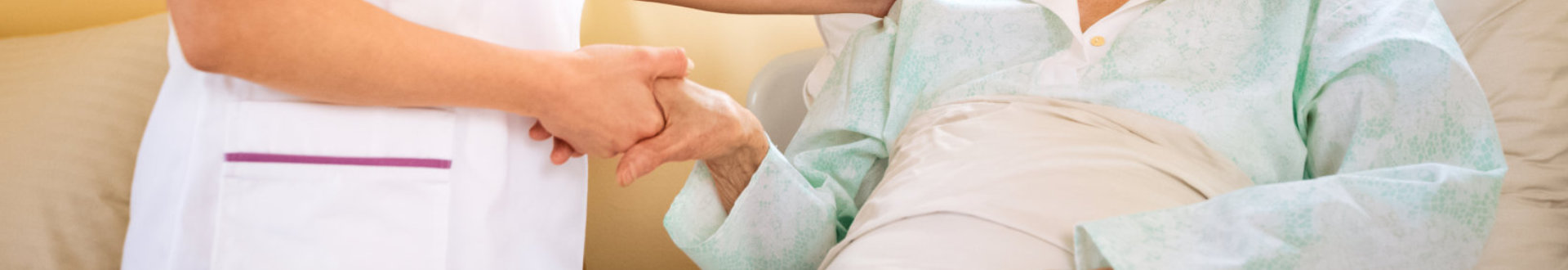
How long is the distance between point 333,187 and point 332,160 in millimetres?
24

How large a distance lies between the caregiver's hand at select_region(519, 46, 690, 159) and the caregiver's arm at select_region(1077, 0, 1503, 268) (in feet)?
1.54

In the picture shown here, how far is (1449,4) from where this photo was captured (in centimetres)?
144

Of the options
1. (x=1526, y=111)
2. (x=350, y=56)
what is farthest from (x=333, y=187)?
(x=1526, y=111)

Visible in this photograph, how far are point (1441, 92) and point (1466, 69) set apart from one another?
38 mm

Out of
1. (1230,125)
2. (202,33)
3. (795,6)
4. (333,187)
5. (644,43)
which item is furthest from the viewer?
(644,43)

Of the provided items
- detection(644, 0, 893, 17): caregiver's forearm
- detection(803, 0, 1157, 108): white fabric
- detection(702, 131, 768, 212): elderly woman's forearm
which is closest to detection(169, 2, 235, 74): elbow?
detection(702, 131, 768, 212): elderly woman's forearm

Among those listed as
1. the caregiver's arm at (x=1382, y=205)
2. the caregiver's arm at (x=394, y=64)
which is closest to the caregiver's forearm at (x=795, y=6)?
the caregiver's arm at (x=394, y=64)

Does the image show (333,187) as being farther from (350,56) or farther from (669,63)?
(669,63)

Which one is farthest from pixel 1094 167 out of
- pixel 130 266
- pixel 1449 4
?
pixel 130 266

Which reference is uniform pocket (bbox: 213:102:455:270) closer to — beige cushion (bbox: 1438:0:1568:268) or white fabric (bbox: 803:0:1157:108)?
white fabric (bbox: 803:0:1157:108)

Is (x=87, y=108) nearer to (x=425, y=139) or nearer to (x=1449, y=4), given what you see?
(x=425, y=139)

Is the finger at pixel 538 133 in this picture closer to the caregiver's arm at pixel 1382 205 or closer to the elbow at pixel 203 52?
the elbow at pixel 203 52

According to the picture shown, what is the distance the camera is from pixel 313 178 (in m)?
0.92

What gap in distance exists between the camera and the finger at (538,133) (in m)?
1.07
